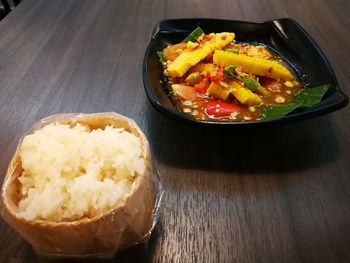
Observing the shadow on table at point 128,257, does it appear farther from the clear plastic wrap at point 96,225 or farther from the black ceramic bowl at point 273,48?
the black ceramic bowl at point 273,48

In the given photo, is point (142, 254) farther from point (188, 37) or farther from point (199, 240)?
point (188, 37)

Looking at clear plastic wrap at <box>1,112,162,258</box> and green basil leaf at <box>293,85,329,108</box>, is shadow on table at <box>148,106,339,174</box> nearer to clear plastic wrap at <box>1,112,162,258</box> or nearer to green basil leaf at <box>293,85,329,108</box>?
green basil leaf at <box>293,85,329,108</box>

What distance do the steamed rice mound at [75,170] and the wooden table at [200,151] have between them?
184mm

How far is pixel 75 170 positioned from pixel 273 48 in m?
1.03

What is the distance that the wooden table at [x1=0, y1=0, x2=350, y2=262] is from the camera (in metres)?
0.72

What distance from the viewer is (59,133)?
0.71 meters

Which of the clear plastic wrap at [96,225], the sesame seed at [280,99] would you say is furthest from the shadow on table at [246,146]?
the clear plastic wrap at [96,225]

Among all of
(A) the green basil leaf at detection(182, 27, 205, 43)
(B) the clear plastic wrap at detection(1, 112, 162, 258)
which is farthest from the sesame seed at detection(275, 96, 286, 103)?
(B) the clear plastic wrap at detection(1, 112, 162, 258)

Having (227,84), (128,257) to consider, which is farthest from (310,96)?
(128,257)

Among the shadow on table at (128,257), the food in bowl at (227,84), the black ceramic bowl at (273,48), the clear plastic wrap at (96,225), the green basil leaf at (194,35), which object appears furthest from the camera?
the green basil leaf at (194,35)

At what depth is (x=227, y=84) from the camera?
110 centimetres

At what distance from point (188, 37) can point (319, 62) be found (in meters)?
0.51

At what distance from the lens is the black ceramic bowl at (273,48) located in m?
0.89

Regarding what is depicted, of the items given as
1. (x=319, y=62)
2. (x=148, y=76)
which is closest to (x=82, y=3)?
(x=148, y=76)
